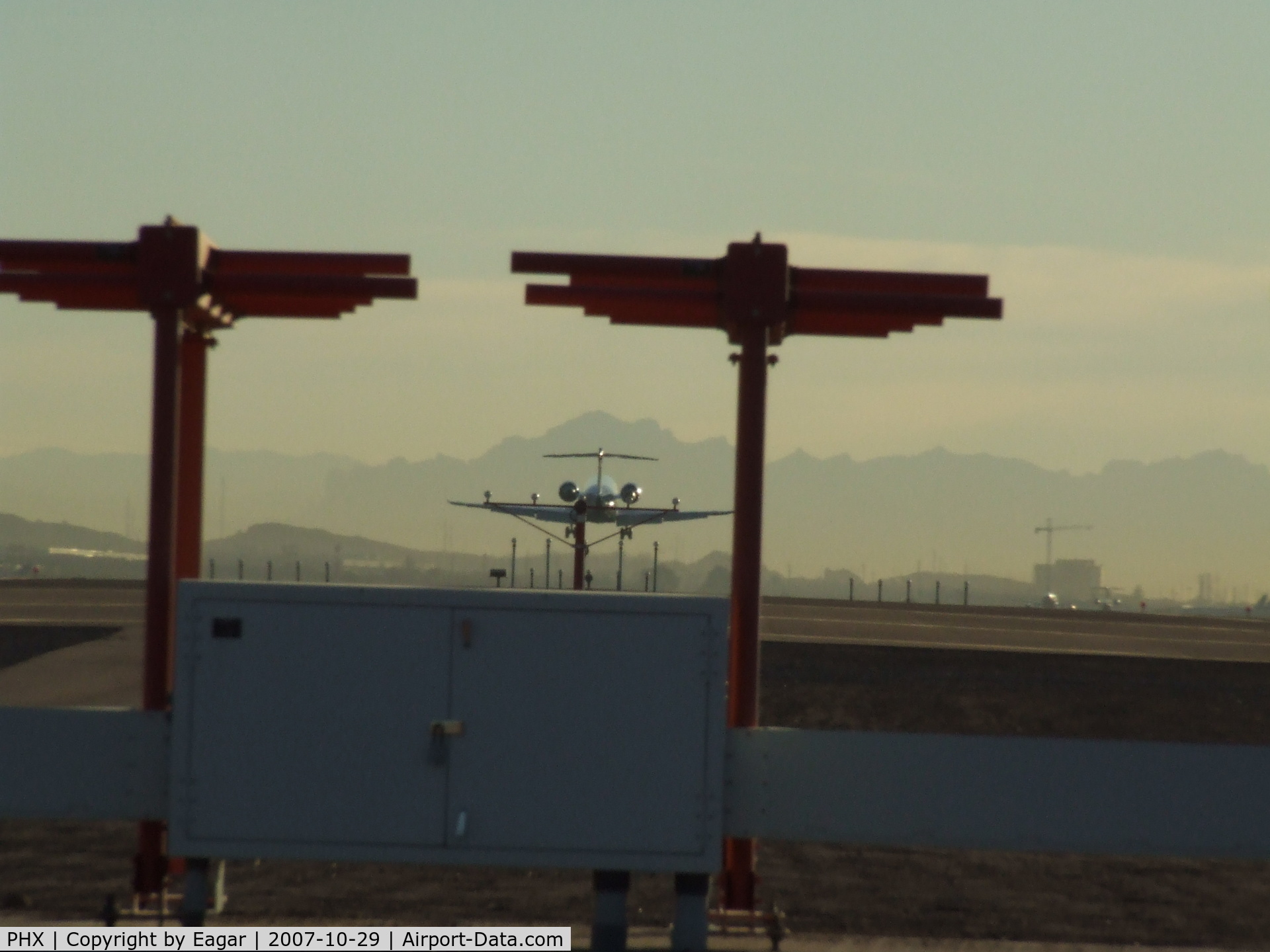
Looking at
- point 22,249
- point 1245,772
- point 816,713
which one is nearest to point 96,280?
point 22,249

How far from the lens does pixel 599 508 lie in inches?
2297

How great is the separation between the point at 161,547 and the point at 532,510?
4868 cm

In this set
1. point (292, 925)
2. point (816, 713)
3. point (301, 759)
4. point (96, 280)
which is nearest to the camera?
point (301, 759)

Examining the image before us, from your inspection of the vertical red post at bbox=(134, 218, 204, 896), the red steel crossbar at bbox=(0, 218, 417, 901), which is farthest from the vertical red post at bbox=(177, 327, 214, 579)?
the vertical red post at bbox=(134, 218, 204, 896)

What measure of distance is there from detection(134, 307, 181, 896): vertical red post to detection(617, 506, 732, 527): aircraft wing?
3935 cm

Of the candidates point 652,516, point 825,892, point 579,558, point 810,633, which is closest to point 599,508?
point 652,516

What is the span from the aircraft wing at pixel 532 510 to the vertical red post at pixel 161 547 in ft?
140

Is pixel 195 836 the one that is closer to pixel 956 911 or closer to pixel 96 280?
pixel 96 280

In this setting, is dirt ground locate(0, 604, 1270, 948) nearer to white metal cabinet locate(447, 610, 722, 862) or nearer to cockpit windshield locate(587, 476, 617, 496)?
white metal cabinet locate(447, 610, 722, 862)

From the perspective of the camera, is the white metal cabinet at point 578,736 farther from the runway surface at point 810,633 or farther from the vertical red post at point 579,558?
the vertical red post at point 579,558

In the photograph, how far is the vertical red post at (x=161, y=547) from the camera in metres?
12.1

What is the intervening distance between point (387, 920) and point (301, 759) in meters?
1.90

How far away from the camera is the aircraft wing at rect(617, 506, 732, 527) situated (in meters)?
56.4

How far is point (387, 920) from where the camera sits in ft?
38.8
